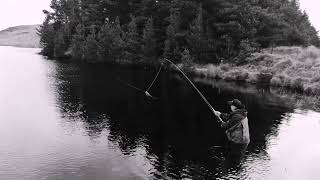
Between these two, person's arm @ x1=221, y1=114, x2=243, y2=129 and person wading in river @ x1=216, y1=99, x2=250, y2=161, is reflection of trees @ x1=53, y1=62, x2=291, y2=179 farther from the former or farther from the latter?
person's arm @ x1=221, y1=114, x2=243, y2=129

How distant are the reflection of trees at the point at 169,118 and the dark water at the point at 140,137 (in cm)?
6

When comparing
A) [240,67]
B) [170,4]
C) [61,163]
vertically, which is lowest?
[61,163]

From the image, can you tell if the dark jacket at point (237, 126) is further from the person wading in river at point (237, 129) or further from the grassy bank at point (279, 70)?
the grassy bank at point (279, 70)

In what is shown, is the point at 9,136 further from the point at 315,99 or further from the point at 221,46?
the point at 221,46

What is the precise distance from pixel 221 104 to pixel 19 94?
67.7ft

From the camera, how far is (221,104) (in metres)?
35.2

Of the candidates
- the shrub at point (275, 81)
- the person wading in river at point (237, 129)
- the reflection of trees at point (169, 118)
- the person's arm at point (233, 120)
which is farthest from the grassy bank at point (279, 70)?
the person's arm at point (233, 120)

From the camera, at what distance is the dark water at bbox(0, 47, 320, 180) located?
60.1 ft

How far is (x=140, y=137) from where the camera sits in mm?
23531

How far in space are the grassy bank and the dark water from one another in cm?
908

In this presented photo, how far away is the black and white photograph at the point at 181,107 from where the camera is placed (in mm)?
19125

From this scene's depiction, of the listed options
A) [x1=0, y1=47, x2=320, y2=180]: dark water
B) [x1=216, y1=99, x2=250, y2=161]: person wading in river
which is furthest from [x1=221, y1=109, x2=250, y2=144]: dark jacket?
[x1=0, y1=47, x2=320, y2=180]: dark water

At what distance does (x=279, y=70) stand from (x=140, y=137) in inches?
1459

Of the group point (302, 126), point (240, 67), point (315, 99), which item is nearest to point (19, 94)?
point (302, 126)
